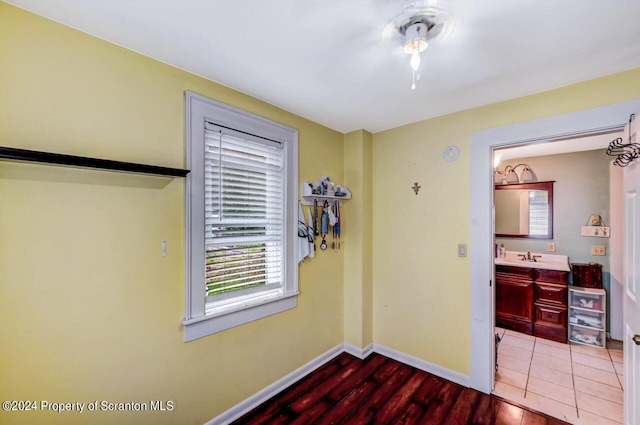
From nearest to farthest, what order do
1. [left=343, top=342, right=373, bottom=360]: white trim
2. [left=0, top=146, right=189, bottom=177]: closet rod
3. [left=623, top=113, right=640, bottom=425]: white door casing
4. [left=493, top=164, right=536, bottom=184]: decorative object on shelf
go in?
1. [left=0, top=146, right=189, bottom=177]: closet rod
2. [left=623, top=113, right=640, bottom=425]: white door casing
3. [left=343, top=342, right=373, bottom=360]: white trim
4. [left=493, top=164, right=536, bottom=184]: decorative object on shelf

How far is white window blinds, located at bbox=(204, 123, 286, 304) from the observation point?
177 cm

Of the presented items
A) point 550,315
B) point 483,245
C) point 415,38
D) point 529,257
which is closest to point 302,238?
point 483,245

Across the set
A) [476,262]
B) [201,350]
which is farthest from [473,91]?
[201,350]

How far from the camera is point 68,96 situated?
1.25 m

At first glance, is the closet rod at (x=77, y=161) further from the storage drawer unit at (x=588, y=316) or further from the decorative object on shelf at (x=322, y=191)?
the storage drawer unit at (x=588, y=316)

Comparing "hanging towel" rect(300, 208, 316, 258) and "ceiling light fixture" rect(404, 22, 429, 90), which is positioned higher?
"ceiling light fixture" rect(404, 22, 429, 90)

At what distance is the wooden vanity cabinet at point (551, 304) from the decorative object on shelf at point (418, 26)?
324 centimetres

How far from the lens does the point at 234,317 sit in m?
1.84

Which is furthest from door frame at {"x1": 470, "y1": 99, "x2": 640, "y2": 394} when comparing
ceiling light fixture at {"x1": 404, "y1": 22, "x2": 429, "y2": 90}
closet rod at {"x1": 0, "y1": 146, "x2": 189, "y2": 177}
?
closet rod at {"x1": 0, "y1": 146, "x2": 189, "y2": 177}

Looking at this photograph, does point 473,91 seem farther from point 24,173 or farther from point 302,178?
point 24,173

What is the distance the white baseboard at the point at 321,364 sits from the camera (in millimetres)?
1848

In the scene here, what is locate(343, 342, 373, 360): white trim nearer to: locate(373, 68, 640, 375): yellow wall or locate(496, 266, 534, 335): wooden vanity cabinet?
locate(373, 68, 640, 375): yellow wall

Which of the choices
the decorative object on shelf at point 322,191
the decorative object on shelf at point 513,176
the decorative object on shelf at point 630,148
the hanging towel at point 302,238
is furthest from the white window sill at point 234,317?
the decorative object on shelf at point 513,176

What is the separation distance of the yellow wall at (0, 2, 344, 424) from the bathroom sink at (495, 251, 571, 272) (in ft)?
11.3
